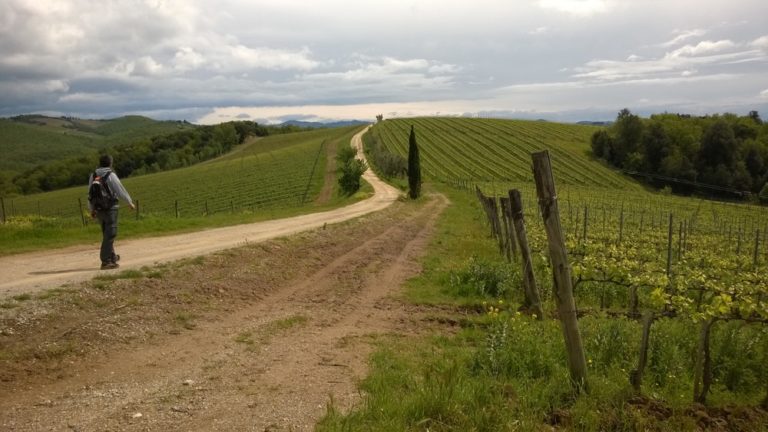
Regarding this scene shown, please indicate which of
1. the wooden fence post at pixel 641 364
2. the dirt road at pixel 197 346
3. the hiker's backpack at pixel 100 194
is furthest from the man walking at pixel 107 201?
the wooden fence post at pixel 641 364

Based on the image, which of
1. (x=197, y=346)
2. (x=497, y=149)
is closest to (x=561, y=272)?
(x=197, y=346)

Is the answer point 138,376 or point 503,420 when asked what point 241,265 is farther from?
point 503,420

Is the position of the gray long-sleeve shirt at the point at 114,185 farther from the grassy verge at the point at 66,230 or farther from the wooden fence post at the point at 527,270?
the wooden fence post at the point at 527,270

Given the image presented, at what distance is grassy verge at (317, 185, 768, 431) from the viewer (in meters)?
4.97

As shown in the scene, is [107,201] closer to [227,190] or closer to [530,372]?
[530,372]

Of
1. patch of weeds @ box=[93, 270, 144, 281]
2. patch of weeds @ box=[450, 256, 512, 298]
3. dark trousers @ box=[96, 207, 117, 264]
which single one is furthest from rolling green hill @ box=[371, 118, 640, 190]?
patch of weeds @ box=[93, 270, 144, 281]

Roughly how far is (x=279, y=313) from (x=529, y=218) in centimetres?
2593

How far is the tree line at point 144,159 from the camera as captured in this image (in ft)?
343

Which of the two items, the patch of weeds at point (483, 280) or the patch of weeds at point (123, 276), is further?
the patch of weeds at point (483, 280)

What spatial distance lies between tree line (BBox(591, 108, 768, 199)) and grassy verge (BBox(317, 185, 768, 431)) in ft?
254

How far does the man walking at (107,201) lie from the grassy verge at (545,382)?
19.2 feet

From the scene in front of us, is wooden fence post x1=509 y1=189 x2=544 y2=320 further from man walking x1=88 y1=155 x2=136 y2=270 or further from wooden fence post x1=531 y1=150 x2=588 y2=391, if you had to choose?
man walking x1=88 y1=155 x2=136 y2=270

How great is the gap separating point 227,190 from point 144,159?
217 feet

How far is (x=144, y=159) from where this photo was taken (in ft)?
386
